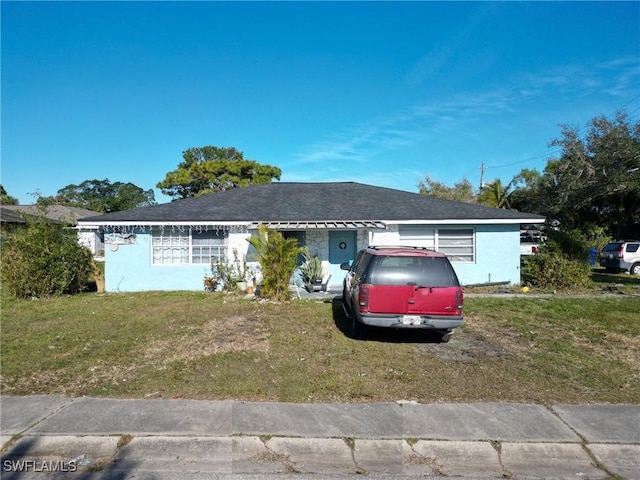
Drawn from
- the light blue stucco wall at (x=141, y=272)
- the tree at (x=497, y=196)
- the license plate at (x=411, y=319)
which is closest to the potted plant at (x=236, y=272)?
the light blue stucco wall at (x=141, y=272)

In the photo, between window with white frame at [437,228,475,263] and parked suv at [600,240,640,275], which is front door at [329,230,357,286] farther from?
parked suv at [600,240,640,275]

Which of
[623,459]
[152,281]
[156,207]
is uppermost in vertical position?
[156,207]

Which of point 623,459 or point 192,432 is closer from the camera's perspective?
point 623,459

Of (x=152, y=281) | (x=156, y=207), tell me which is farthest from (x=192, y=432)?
(x=156, y=207)

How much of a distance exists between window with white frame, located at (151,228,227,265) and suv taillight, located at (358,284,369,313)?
321 inches

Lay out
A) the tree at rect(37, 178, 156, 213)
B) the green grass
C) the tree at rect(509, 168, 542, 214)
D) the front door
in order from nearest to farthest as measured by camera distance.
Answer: the green grass, the front door, the tree at rect(509, 168, 542, 214), the tree at rect(37, 178, 156, 213)

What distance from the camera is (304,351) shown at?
269 inches

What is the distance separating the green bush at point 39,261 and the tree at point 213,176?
29.6 metres

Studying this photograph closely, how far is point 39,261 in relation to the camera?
12008mm

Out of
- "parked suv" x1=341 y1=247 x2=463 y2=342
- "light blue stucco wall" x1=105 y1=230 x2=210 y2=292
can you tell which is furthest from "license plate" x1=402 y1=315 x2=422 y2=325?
"light blue stucco wall" x1=105 y1=230 x2=210 y2=292

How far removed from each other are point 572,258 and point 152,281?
46.1ft

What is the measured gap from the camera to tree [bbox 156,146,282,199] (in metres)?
43.3

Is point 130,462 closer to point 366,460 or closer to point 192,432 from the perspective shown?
point 192,432

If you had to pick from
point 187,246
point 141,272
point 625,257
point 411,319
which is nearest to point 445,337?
point 411,319
